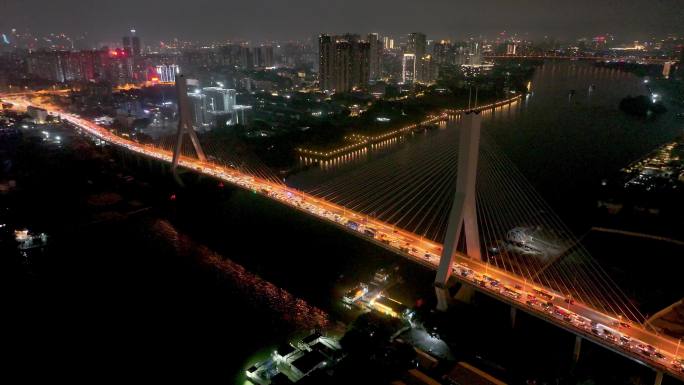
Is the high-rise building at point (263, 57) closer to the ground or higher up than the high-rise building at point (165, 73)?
higher up

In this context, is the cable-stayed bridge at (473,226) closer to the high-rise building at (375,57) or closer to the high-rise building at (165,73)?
the high-rise building at (165,73)

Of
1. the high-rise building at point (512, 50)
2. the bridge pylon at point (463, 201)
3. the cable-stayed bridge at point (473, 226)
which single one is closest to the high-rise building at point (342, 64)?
the cable-stayed bridge at point (473, 226)

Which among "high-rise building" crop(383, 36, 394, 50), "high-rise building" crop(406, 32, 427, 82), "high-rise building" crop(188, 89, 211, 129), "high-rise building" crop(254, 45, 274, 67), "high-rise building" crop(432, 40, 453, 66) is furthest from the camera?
"high-rise building" crop(383, 36, 394, 50)

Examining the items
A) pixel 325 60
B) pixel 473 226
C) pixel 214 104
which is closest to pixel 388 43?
pixel 325 60

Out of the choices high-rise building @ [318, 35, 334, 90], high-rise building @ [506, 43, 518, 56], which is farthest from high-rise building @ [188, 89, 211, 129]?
high-rise building @ [506, 43, 518, 56]

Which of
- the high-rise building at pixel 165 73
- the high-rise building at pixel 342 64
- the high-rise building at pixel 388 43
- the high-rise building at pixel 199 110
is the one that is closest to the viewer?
the high-rise building at pixel 199 110

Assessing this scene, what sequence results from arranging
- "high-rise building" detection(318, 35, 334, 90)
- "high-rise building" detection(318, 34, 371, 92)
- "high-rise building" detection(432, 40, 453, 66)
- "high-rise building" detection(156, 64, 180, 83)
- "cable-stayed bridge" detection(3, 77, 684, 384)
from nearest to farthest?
"cable-stayed bridge" detection(3, 77, 684, 384)
"high-rise building" detection(318, 35, 334, 90)
"high-rise building" detection(318, 34, 371, 92)
"high-rise building" detection(156, 64, 180, 83)
"high-rise building" detection(432, 40, 453, 66)

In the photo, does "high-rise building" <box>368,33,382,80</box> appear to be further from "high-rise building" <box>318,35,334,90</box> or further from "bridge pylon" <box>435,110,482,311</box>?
"bridge pylon" <box>435,110,482,311</box>

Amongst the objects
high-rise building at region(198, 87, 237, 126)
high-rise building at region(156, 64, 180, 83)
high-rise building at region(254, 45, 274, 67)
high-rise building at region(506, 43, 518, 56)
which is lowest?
high-rise building at region(198, 87, 237, 126)
